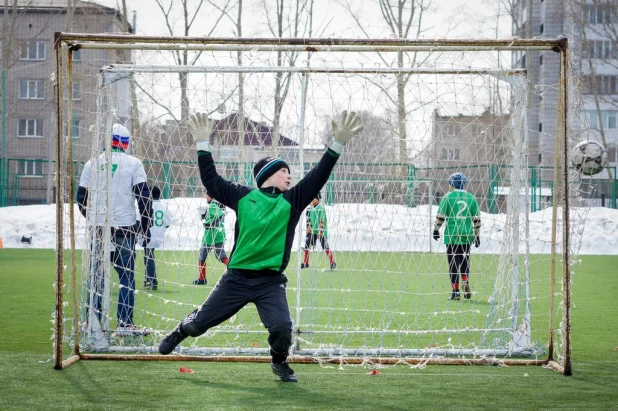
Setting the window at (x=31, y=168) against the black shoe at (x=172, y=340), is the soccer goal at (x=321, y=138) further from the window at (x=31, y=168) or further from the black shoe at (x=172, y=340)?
the window at (x=31, y=168)

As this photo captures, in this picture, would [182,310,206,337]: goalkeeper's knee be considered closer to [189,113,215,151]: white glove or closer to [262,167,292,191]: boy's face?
[262,167,292,191]: boy's face

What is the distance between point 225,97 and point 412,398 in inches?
149

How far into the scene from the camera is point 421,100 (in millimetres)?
8180

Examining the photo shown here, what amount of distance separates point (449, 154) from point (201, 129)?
15.0 ft

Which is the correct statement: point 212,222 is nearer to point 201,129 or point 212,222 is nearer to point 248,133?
point 248,133

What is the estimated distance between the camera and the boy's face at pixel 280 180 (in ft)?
20.5

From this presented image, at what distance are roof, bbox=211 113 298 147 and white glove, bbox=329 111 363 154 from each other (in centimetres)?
297

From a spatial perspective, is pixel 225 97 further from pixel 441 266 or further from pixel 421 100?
pixel 441 266

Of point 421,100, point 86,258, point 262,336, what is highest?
point 421,100

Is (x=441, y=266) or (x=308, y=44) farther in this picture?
(x=441, y=266)

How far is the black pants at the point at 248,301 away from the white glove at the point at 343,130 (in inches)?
40.4

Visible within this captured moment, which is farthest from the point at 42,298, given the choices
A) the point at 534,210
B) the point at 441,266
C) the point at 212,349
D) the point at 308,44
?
the point at 534,210

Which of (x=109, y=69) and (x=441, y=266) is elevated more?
(x=109, y=69)

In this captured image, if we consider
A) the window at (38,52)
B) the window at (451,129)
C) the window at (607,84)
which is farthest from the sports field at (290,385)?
the window at (607,84)
